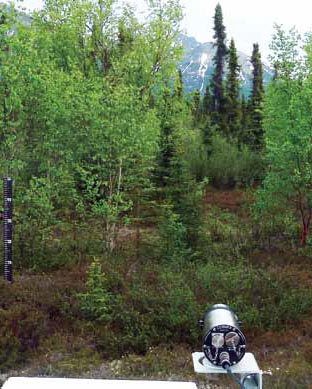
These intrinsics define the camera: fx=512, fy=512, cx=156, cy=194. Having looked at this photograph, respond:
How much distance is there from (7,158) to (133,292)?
5.40 m

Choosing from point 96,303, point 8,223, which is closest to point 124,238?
point 8,223

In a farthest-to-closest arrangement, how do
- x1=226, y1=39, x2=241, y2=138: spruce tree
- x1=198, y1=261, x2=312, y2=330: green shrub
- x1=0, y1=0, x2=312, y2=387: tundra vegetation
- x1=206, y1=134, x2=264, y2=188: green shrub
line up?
x1=226, y1=39, x2=241, y2=138: spruce tree
x1=206, y1=134, x2=264, y2=188: green shrub
x1=198, y1=261, x2=312, y2=330: green shrub
x1=0, y1=0, x2=312, y2=387: tundra vegetation

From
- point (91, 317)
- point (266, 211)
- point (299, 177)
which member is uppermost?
point (299, 177)

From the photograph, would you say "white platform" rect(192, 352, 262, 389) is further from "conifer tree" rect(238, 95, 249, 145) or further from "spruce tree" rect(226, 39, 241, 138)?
"spruce tree" rect(226, 39, 241, 138)

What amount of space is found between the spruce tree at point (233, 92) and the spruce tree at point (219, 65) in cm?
77

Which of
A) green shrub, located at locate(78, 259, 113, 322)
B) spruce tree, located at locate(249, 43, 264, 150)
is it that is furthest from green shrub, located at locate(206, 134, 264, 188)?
green shrub, located at locate(78, 259, 113, 322)

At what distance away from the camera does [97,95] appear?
1360 centimetres

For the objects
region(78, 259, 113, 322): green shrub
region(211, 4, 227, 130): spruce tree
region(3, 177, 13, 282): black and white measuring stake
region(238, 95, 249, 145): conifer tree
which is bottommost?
region(78, 259, 113, 322): green shrub

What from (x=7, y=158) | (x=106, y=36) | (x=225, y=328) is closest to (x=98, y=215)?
(x=7, y=158)

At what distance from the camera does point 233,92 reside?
4397 cm

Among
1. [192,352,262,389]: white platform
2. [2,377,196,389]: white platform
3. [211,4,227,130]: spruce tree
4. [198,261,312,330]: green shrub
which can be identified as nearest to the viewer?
[2,377,196,389]: white platform

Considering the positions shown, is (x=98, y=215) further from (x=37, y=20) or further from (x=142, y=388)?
(x=37, y=20)

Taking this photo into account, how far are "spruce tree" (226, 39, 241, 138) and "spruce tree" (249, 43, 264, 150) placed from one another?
1.44 m

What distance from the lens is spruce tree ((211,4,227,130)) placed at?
45156 millimetres
